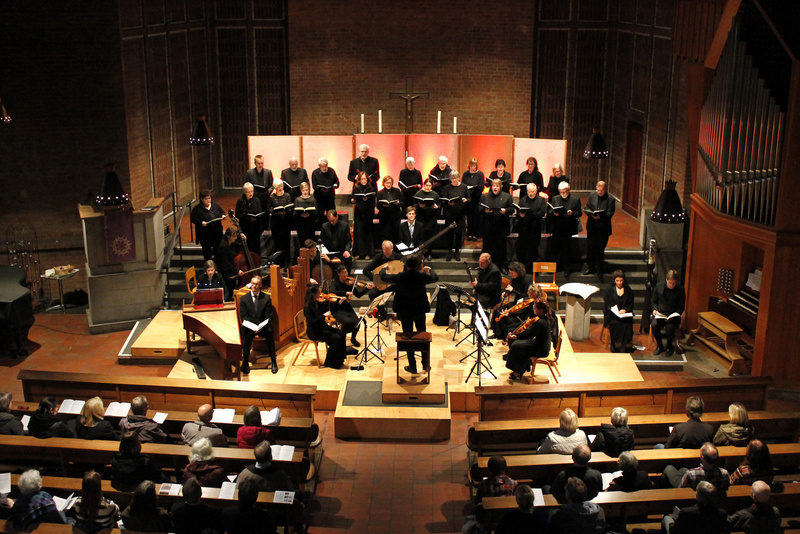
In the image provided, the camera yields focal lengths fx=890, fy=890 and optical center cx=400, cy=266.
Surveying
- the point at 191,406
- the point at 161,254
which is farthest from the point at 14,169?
the point at 191,406

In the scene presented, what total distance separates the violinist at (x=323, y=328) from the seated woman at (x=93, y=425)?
3.30m

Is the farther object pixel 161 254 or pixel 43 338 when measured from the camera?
pixel 161 254

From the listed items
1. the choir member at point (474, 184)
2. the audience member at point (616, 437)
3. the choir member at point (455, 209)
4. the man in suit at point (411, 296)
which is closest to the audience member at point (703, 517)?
the audience member at point (616, 437)

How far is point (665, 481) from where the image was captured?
798 cm

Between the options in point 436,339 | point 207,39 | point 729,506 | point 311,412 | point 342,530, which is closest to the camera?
point 729,506

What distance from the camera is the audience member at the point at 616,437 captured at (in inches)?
318

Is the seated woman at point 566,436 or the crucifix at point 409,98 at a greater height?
the crucifix at point 409,98

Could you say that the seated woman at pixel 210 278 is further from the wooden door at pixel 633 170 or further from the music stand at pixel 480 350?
the wooden door at pixel 633 170

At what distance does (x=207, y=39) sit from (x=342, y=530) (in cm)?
1289

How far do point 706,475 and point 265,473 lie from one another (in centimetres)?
374

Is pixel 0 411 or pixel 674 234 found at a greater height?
pixel 674 234

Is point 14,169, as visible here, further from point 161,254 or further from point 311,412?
point 311,412

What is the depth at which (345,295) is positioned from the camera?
11742mm

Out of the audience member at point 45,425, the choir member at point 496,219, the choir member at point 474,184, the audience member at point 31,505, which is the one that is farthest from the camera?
the choir member at point 474,184
